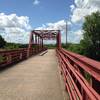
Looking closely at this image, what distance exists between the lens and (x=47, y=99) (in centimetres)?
678

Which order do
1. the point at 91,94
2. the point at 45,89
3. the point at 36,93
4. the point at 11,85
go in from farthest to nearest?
1. the point at 11,85
2. the point at 45,89
3. the point at 36,93
4. the point at 91,94

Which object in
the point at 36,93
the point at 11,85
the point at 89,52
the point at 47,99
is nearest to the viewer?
the point at 47,99

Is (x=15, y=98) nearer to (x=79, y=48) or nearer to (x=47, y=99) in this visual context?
(x=47, y=99)

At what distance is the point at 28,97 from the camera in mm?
6984

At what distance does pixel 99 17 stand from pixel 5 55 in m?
59.8

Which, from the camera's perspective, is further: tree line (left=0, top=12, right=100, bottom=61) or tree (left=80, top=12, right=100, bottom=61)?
tree (left=80, top=12, right=100, bottom=61)

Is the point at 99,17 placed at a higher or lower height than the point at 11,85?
higher

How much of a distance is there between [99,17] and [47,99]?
6843cm

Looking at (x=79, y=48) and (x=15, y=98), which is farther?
(x=79, y=48)

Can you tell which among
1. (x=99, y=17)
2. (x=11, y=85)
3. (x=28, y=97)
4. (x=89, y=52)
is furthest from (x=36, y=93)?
(x=99, y=17)

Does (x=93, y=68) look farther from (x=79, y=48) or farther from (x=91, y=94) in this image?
(x=79, y=48)

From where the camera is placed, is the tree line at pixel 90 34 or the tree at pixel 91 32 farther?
the tree at pixel 91 32

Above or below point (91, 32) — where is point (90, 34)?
below

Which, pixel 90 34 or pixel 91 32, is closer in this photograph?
pixel 90 34
